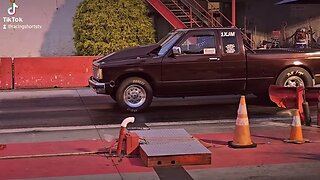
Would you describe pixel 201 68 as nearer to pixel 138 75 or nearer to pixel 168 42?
pixel 168 42

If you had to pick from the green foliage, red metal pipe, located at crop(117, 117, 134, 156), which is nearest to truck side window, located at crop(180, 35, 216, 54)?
red metal pipe, located at crop(117, 117, 134, 156)

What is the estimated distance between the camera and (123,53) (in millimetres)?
12875

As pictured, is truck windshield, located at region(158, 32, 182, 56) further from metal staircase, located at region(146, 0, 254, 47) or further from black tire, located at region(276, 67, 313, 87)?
metal staircase, located at region(146, 0, 254, 47)

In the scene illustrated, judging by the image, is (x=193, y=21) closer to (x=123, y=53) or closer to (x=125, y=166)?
(x=123, y=53)

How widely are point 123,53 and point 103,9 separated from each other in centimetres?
690

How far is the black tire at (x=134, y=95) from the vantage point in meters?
12.7

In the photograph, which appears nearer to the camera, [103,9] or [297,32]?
[103,9]

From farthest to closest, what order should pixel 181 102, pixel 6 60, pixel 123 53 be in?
1. pixel 6 60
2. pixel 181 102
3. pixel 123 53

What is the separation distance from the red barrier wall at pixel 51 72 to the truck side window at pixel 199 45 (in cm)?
597

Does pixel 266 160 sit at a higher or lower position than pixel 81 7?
lower

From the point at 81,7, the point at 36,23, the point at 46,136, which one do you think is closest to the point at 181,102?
the point at 46,136

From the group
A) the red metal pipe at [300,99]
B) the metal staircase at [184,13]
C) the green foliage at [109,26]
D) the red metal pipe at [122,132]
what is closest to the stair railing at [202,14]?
the metal staircase at [184,13]

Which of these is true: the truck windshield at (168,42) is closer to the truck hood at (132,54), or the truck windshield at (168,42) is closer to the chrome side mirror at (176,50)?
the truck hood at (132,54)

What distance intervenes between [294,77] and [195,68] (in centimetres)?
246
